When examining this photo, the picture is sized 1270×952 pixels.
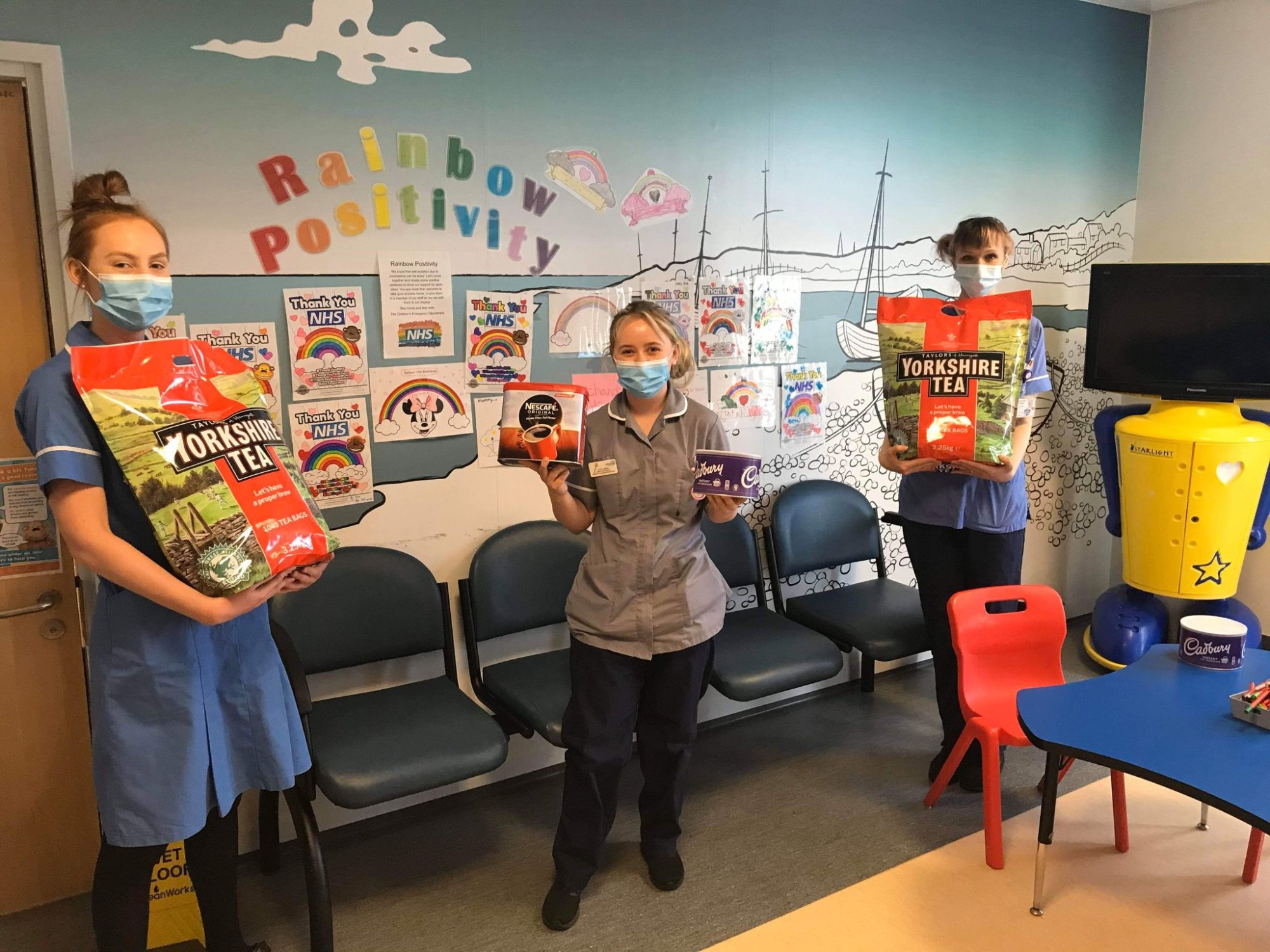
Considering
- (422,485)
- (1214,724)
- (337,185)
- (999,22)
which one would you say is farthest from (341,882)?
(999,22)

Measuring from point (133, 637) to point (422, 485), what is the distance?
1.15m

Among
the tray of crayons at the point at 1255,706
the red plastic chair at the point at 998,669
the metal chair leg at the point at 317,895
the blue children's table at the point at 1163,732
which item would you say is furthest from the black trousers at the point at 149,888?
the tray of crayons at the point at 1255,706

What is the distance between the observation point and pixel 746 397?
11.0 ft

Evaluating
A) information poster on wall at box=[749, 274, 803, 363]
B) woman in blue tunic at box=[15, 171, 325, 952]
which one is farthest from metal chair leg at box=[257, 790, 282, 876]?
information poster on wall at box=[749, 274, 803, 363]

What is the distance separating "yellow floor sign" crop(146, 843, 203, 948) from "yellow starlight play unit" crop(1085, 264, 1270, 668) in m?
3.55

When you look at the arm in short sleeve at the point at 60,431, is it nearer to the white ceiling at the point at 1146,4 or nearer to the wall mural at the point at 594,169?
the wall mural at the point at 594,169

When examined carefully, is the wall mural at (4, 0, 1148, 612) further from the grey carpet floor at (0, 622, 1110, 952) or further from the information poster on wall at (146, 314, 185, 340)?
the grey carpet floor at (0, 622, 1110, 952)

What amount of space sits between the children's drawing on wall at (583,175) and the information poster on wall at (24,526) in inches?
65.2

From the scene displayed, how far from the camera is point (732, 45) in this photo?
10.3 ft

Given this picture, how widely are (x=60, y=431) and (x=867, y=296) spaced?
2.85 metres

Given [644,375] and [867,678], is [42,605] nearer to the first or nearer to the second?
[644,375]

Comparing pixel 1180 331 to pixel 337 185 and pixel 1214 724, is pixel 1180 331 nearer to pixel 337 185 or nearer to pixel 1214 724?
pixel 1214 724

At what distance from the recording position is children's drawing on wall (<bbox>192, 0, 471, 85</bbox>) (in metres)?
2.39

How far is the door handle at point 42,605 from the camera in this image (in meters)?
2.30
